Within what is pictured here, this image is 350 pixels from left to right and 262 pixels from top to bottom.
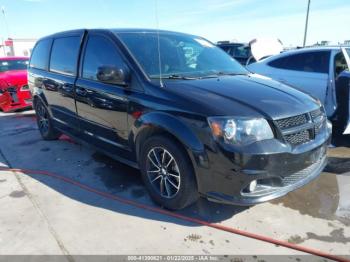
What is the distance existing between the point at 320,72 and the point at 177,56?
10.6 feet

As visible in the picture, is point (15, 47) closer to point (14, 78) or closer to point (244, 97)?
point (14, 78)

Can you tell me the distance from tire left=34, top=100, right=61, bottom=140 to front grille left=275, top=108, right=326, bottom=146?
413cm

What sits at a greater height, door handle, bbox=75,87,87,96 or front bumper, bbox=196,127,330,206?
door handle, bbox=75,87,87,96

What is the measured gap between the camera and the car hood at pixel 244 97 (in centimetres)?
269

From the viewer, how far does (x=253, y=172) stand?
2.56 metres

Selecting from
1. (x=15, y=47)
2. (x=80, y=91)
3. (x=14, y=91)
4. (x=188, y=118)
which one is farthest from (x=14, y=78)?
(x=15, y=47)

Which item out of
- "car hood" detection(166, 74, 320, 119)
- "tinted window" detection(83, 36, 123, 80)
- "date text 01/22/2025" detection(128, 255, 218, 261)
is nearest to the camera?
"date text 01/22/2025" detection(128, 255, 218, 261)

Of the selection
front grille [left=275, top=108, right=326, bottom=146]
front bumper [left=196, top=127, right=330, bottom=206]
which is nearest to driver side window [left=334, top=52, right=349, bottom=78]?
front grille [left=275, top=108, right=326, bottom=146]

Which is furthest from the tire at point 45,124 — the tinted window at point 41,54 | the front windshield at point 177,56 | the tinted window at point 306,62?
the tinted window at point 306,62

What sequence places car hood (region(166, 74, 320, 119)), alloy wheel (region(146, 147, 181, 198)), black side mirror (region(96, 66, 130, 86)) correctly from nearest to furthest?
car hood (region(166, 74, 320, 119))
alloy wheel (region(146, 147, 181, 198))
black side mirror (region(96, 66, 130, 86))

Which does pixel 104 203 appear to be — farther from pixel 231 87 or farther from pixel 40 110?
pixel 40 110

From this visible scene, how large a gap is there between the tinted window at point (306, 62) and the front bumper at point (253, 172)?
3.39 meters

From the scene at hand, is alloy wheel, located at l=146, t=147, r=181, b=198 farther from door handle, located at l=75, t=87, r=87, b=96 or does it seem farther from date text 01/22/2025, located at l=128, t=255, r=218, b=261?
door handle, located at l=75, t=87, r=87, b=96

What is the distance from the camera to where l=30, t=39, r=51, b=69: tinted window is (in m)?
5.25
